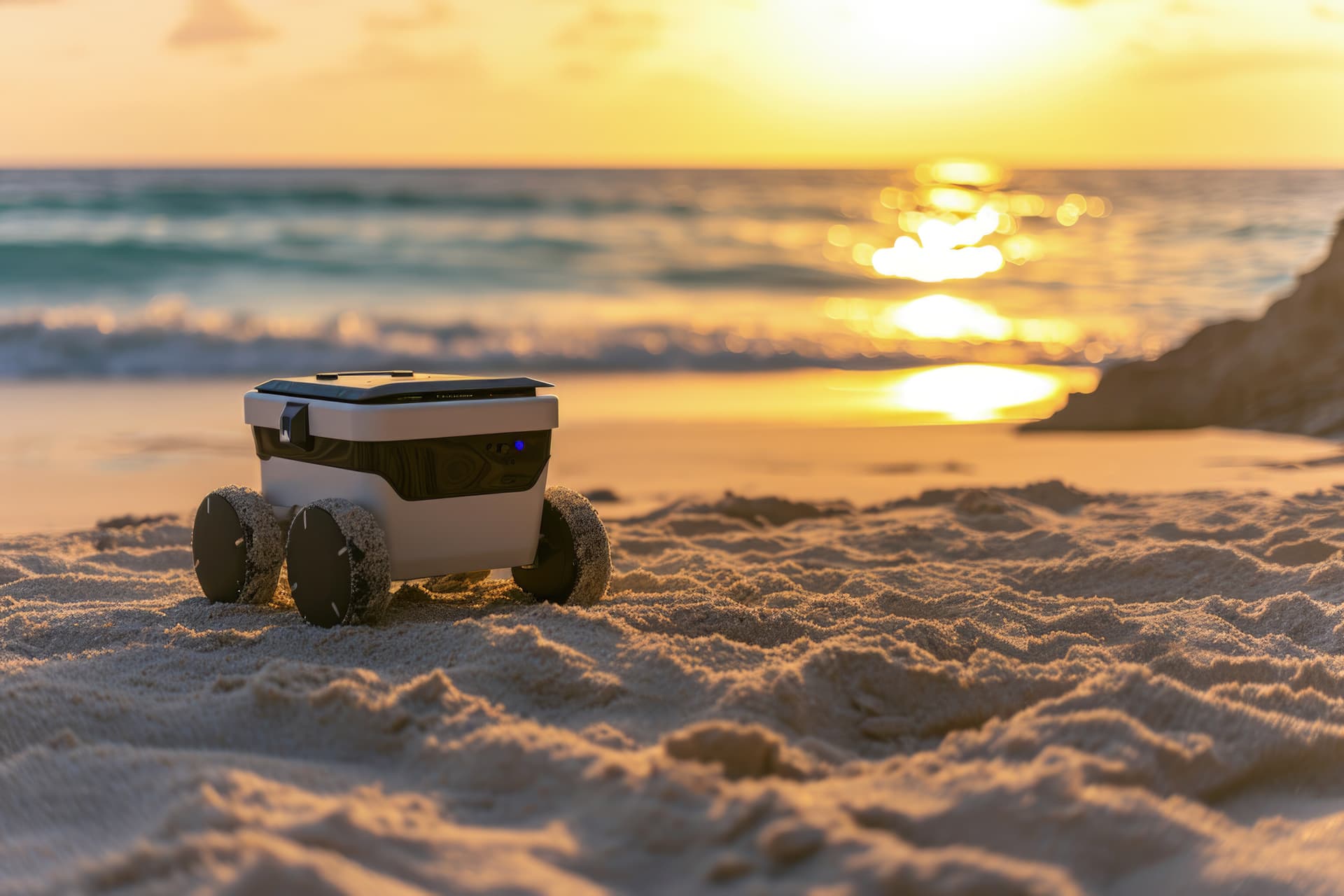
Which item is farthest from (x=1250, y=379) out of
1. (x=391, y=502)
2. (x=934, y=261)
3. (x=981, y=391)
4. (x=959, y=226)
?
(x=959, y=226)

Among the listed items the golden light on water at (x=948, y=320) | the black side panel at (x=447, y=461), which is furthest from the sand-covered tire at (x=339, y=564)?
the golden light on water at (x=948, y=320)

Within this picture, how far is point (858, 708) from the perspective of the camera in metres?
2.17

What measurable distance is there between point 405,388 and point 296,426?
0.31 m

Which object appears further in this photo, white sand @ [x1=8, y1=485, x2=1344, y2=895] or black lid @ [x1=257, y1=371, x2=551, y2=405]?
black lid @ [x1=257, y1=371, x2=551, y2=405]

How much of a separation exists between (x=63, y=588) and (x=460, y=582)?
1108 millimetres

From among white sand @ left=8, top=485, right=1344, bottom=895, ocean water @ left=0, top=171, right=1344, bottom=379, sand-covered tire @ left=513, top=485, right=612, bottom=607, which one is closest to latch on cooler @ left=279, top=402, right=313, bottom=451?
white sand @ left=8, top=485, right=1344, bottom=895

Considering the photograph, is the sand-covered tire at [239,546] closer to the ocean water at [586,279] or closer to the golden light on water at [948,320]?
the ocean water at [586,279]

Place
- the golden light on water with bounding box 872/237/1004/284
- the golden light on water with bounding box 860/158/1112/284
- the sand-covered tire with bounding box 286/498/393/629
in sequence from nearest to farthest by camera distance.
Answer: the sand-covered tire with bounding box 286/498/393/629 → the golden light on water with bounding box 872/237/1004/284 → the golden light on water with bounding box 860/158/1112/284

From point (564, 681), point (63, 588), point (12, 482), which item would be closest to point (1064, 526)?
point (564, 681)

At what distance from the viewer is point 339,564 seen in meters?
2.60

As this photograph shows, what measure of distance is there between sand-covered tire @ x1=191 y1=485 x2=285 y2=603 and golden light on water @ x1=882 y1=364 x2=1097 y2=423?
4.61m

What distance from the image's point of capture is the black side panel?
2.63 metres

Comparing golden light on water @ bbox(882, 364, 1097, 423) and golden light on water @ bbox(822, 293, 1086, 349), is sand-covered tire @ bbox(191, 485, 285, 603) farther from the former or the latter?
golden light on water @ bbox(822, 293, 1086, 349)

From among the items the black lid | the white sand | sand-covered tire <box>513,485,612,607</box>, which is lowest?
the white sand
